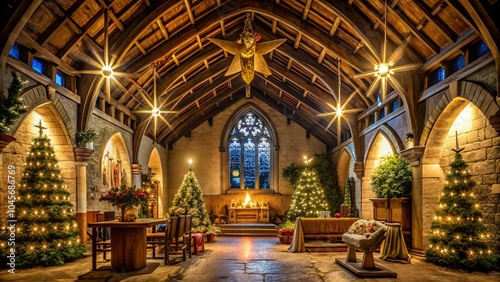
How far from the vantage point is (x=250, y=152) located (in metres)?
17.9

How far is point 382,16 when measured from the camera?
7.77m

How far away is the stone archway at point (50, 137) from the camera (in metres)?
7.18

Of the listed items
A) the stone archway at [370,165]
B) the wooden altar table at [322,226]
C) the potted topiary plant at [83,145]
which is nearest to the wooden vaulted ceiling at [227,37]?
the stone archway at [370,165]

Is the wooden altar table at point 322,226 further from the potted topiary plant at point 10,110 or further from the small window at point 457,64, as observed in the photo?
the potted topiary plant at point 10,110

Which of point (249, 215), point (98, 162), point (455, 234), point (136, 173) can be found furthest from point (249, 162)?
point (455, 234)

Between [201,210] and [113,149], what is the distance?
10.2 ft

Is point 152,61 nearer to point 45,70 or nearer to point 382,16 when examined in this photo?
point 45,70

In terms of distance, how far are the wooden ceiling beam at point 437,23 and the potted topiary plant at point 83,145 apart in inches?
267

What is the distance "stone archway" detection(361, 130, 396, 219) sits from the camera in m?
11.5

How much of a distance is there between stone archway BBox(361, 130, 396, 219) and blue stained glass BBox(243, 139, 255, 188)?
641cm

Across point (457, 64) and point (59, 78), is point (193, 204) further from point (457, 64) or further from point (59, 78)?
point (457, 64)

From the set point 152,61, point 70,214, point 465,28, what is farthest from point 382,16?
point 70,214

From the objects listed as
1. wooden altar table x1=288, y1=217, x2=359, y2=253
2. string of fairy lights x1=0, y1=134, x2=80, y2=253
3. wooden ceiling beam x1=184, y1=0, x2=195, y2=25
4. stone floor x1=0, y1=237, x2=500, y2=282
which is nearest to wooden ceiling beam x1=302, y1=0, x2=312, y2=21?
wooden ceiling beam x1=184, y1=0, x2=195, y2=25

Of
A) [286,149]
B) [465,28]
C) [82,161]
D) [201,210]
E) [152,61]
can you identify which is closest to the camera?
[465,28]
